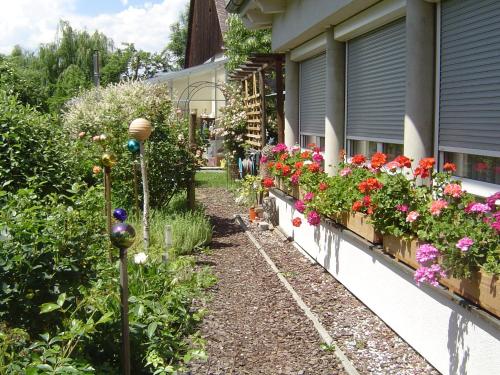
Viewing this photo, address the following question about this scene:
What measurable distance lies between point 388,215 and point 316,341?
114 cm

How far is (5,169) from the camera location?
472cm

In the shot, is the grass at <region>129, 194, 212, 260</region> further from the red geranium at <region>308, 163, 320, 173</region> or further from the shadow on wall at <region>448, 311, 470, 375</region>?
the shadow on wall at <region>448, 311, 470, 375</region>

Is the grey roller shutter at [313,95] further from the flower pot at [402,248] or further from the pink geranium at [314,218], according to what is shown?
the flower pot at [402,248]

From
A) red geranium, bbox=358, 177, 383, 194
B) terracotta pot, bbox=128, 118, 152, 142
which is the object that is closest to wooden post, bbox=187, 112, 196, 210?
terracotta pot, bbox=128, 118, 152, 142

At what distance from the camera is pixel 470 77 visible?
4.53 metres

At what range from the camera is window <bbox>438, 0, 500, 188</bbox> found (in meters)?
4.26

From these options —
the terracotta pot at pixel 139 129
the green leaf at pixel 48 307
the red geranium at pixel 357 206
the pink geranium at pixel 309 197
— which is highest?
the terracotta pot at pixel 139 129

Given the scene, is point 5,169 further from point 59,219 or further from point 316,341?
point 316,341

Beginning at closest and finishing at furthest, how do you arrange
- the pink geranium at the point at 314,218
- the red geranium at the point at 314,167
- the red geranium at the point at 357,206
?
the red geranium at the point at 357,206
the pink geranium at the point at 314,218
the red geranium at the point at 314,167

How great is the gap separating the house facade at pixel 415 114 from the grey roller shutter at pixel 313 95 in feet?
3.25

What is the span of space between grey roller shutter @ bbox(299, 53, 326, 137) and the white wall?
106 inches

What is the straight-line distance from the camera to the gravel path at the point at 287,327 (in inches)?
168

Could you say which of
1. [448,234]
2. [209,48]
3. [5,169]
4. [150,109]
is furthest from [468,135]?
[209,48]

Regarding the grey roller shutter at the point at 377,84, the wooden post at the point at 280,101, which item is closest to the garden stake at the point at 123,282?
the grey roller shutter at the point at 377,84
